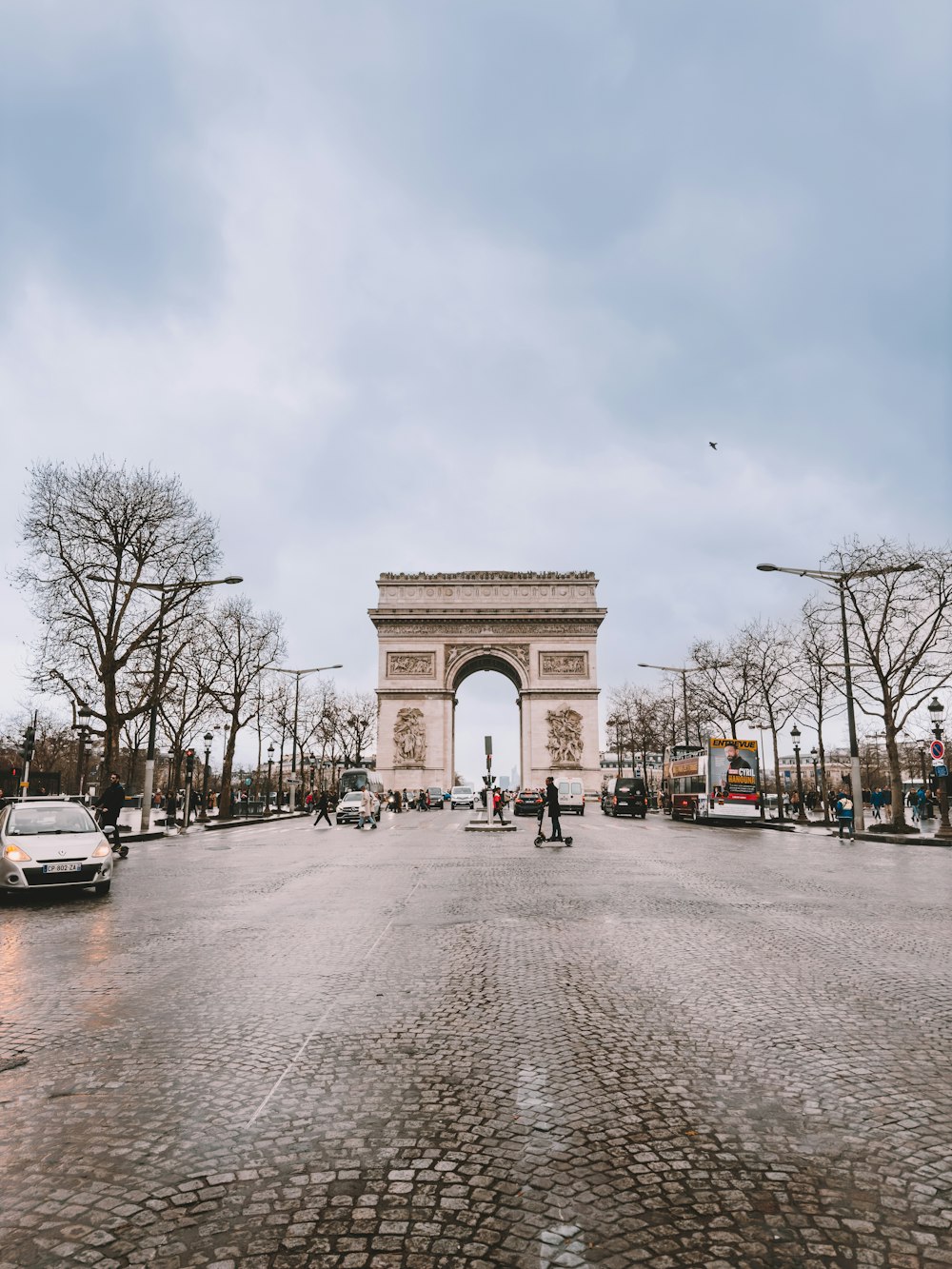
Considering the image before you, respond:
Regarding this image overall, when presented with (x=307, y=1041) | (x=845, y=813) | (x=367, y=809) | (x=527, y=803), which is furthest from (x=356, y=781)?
(x=307, y=1041)

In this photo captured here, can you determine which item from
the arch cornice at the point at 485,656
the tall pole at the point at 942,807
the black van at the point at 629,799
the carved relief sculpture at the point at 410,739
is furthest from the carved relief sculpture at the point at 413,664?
the tall pole at the point at 942,807

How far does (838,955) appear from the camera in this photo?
783 cm

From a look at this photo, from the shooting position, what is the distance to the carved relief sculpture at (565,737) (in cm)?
6712

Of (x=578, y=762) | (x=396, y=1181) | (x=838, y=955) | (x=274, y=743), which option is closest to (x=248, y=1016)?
(x=396, y=1181)

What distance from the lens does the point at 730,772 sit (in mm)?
39656

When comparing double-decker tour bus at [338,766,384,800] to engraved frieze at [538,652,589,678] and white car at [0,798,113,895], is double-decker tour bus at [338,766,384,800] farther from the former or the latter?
white car at [0,798,113,895]

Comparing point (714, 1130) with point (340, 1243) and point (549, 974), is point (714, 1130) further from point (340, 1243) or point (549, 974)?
point (549, 974)

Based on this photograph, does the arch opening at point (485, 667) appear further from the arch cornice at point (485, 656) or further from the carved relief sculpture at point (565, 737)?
the carved relief sculpture at point (565, 737)

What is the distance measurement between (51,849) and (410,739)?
5517cm

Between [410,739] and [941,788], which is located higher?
[410,739]

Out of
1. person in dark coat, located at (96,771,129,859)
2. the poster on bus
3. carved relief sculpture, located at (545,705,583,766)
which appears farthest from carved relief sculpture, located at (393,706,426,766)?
person in dark coat, located at (96,771,129,859)

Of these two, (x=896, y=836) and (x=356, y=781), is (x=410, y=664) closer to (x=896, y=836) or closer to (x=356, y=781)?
(x=356, y=781)

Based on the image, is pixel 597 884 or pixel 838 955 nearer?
pixel 838 955

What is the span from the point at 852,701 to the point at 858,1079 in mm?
28706
